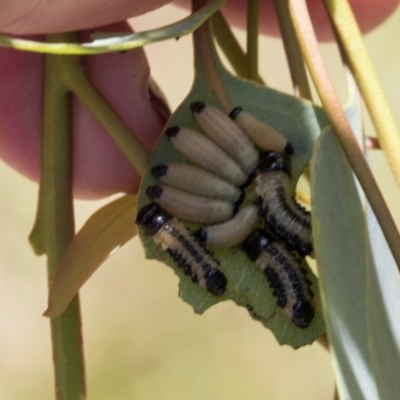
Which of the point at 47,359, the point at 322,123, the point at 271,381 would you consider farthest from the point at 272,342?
the point at 322,123

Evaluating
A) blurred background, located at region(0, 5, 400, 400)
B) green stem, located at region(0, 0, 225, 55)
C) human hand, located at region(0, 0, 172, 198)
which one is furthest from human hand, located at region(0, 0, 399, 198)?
blurred background, located at region(0, 5, 400, 400)

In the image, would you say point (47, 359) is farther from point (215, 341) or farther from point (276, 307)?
point (276, 307)

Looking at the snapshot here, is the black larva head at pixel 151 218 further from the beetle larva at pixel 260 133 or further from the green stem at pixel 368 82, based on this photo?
the green stem at pixel 368 82

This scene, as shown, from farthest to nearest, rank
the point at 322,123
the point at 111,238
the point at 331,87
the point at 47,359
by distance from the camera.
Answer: the point at 47,359 < the point at 111,238 < the point at 322,123 < the point at 331,87

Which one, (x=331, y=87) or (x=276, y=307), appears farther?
(x=276, y=307)

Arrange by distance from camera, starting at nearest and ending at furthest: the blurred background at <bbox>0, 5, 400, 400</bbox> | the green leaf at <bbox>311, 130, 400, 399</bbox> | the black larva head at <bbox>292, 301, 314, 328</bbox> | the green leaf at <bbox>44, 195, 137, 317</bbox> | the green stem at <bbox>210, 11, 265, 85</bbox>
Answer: the green leaf at <bbox>311, 130, 400, 399</bbox> < the black larva head at <bbox>292, 301, 314, 328</bbox> < the green leaf at <bbox>44, 195, 137, 317</bbox> < the green stem at <bbox>210, 11, 265, 85</bbox> < the blurred background at <bbox>0, 5, 400, 400</bbox>

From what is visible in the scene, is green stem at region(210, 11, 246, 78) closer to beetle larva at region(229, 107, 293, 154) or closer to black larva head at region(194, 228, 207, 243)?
beetle larva at region(229, 107, 293, 154)
